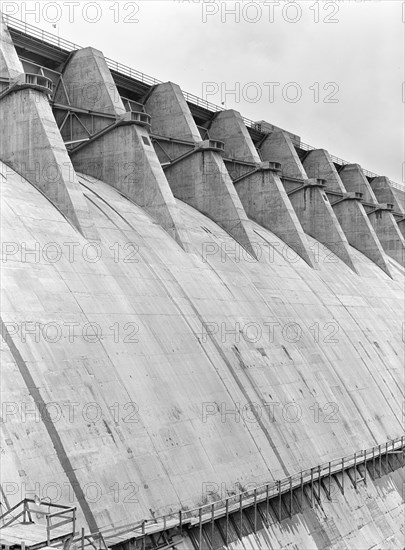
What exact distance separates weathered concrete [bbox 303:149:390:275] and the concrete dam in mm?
11464

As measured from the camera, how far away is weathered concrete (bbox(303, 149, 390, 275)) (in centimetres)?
5253

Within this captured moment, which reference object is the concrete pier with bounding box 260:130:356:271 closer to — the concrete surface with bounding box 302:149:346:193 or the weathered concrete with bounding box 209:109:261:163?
the weathered concrete with bounding box 209:109:261:163

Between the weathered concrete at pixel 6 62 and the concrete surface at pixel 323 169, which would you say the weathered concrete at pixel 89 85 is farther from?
the concrete surface at pixel 323 169

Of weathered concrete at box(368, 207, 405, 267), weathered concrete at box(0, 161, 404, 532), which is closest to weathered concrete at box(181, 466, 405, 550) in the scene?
weathered concrete at box(0, 161, 404, 532)

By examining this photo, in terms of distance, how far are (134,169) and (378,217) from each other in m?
33.8

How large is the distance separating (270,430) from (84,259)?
9.33 metres

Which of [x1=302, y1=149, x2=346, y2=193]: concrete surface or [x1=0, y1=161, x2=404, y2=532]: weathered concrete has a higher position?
[x1=302, y1=149, x2=346, y2=193]: concrete surface

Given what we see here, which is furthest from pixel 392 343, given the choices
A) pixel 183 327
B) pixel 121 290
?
pixel 121 290

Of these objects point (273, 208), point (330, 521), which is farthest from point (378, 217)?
point (330, 521)

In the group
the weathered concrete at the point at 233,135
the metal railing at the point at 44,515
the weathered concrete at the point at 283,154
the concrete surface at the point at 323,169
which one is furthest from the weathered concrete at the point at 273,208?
the metal railing at the point at 44,515

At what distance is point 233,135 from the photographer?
1703 inches

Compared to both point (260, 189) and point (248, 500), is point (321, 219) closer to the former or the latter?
point (260, 189)

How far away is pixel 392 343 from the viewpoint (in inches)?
1617

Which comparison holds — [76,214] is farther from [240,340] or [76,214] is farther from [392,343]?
[392,343]
